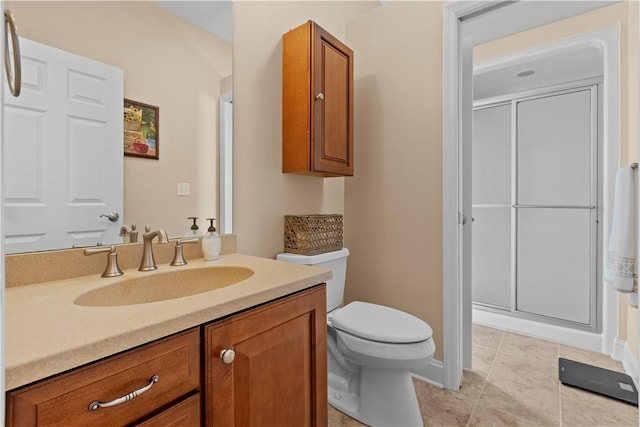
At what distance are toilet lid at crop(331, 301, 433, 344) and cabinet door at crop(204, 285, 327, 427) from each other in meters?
0.38

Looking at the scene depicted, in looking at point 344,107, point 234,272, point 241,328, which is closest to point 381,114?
point 344,107

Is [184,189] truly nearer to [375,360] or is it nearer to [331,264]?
[331,264]

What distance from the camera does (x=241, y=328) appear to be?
0.75 meters

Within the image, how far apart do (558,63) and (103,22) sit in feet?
9.05

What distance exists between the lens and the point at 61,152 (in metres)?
0.93

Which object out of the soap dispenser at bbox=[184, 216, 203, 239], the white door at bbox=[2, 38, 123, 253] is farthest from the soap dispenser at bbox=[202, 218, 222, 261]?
the white door at bbox=[2, 38, 123, 253]

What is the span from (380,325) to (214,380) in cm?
88

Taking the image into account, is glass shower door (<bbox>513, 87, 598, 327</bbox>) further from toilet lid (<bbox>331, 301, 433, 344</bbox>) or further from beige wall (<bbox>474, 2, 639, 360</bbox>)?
toilet lid (<bbox>331, 301, 433, 344</bbox>)

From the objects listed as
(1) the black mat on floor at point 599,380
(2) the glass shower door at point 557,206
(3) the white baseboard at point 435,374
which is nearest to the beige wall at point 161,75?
(3) the white baseboard at point 435,374

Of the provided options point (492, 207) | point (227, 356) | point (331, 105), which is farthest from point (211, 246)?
point (492, 207)

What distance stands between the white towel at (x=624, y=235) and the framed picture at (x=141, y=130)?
2.27 metres

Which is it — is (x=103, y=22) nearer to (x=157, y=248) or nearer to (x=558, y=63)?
(x=157, y=248)

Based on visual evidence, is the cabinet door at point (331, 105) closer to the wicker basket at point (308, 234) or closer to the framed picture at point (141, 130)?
the wicker basket at point (308, 234)

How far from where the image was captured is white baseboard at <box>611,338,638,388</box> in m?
1.77
